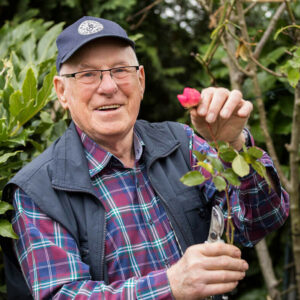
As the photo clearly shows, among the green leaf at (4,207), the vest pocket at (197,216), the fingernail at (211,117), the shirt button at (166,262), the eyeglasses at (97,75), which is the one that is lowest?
the shirt button at (166,262)

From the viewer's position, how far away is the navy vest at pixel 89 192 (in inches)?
64.8

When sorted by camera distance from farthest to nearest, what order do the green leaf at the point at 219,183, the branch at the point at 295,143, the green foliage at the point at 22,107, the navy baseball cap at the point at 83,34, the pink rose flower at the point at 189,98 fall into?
the branch at the point at 295,143
the green foliage at the point at 22,107
the navy baseball cap at the point at 83,34
the pink rose flower at the point at 189,98
the green leaf at the point at 219,183

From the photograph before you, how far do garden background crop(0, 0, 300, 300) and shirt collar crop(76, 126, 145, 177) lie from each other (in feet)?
1.09

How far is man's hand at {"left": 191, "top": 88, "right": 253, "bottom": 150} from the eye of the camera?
1.48 m

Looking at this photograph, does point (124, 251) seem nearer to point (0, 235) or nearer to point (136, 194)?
point (136, 194)

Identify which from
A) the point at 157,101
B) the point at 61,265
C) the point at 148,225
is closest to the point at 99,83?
the point at 148,225

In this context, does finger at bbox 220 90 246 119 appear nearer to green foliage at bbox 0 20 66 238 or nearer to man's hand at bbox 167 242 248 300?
man's hand at bbox 167 242 248 300

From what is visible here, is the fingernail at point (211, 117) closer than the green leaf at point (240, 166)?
No

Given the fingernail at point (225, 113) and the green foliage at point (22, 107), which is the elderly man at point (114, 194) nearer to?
the fingernail at point (225, 113)

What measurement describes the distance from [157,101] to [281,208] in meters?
2.89

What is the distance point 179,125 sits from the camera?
2127 millimetres

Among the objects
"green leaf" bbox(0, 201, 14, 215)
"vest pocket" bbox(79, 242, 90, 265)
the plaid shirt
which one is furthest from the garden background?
"vest pocket" bbox(79, 242, 90, 265)

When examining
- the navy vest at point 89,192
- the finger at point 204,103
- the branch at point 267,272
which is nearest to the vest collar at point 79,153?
the navy vest at point 89,192

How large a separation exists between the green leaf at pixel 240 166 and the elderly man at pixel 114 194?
21 centimetres
